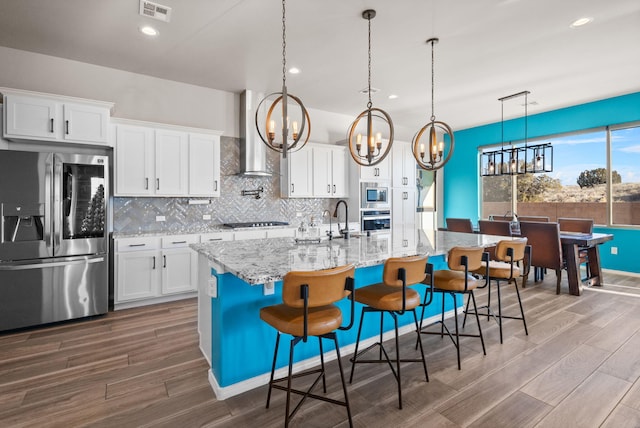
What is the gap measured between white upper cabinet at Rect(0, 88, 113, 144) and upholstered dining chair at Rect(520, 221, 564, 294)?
5720 mm

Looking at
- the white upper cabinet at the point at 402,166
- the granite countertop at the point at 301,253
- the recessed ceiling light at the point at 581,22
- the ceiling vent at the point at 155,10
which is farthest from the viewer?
the white upper cabinet at the point at 402,166

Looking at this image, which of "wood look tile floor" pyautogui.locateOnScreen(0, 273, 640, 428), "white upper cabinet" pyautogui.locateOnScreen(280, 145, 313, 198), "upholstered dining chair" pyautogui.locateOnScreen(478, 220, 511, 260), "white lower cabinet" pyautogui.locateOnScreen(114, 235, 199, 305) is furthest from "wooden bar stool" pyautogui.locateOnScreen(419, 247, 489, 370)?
"white upper cabinet" pyautogui.locateOnScreen(280, 145, 313, 198)

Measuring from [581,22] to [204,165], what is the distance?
15.2 ft

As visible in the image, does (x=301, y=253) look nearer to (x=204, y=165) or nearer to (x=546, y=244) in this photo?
(x=204, y=165)

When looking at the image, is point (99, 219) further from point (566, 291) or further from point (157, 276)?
point (566, 291)

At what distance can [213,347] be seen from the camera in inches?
90.3

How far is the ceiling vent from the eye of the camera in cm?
291

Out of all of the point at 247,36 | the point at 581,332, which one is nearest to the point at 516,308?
the point at 581,332

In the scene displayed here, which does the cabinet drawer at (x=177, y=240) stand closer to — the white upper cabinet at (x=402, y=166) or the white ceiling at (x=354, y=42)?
the white ceiling at (x=354, y=42)

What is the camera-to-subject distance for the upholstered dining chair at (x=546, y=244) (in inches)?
175

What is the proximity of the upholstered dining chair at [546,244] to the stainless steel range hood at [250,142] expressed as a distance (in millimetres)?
4088

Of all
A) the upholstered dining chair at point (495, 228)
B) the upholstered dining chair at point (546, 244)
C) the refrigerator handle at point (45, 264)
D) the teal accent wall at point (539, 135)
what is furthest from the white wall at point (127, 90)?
the teal accent wall at point (539, 135)

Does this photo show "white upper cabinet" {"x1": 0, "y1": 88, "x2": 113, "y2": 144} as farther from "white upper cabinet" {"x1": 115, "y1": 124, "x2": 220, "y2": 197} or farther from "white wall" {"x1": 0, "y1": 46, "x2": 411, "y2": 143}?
"white wall" {"x1": 0, "y1": 46, "x2": 411, "y2": 143}

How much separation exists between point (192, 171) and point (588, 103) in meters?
6.90
